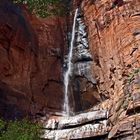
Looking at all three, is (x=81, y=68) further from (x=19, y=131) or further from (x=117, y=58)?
(x=19, y=131)

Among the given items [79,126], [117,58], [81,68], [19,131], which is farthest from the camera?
[81,68]

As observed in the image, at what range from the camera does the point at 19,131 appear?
16.0m

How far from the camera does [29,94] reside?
22.6 metres

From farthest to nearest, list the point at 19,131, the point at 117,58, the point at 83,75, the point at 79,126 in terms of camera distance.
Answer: the point at 83,75 → the point at 117,58 → the point at 79,126 → the point at 19,131

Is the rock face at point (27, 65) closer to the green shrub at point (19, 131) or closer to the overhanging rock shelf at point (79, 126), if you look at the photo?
the overhanging rock shelf at point (79, 126)

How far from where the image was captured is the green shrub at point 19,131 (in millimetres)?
15570

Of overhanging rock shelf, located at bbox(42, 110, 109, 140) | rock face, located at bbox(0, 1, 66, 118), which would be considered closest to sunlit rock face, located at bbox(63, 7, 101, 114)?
rock face, located at bbox(0, 1, 66, 118)

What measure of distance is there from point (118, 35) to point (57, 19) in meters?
6.84

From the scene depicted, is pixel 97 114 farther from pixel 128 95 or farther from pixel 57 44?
pixel 57 44

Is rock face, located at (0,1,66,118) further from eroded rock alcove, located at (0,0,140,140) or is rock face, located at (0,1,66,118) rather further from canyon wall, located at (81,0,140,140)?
canyon wall, located at (81,0,140,140)

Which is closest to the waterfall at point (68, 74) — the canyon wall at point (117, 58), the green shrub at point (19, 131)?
the canyon wall at point (117, 58)

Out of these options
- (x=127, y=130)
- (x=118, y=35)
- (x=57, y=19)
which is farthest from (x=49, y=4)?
(x=57, y=19)

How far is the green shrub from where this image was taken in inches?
613

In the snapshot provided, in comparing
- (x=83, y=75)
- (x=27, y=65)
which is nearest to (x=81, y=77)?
(x=83, y=75)
